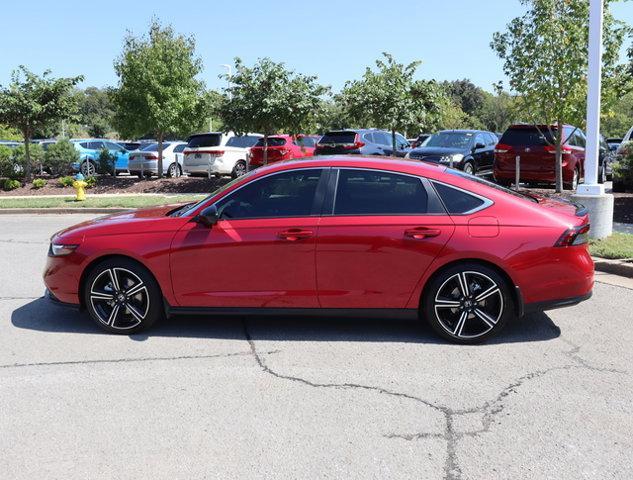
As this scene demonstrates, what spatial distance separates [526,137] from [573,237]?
1101 cm

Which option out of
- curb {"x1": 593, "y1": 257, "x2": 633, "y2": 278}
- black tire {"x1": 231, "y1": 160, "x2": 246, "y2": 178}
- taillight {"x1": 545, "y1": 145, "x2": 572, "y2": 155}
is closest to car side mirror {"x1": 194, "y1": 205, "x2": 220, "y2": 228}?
curb {"x1": 593, "y1": 257, "x2": 633, "y2": 278}

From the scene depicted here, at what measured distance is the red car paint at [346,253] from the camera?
500cm

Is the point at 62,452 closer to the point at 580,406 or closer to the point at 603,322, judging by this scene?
the point at 580,406

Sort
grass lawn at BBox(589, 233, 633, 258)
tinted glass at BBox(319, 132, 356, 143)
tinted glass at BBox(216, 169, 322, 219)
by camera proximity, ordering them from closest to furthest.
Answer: tinted glass at BBox(216, 169, 322, 219), grass lawn at BBox(589, 233, 633, 258), tinted glass at BBox(319, 132, 356, 143)

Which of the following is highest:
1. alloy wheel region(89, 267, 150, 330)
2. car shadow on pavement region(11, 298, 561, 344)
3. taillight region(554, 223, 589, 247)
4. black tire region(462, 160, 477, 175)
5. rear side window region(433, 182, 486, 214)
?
black tire region(462, 160, 477, 175)

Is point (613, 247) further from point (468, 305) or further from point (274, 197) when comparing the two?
point (274, 197)

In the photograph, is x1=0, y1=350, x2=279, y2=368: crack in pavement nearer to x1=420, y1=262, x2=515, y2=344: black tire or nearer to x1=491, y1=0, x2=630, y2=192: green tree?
x1=420, y1=262, x2=515, y2=344: black tire

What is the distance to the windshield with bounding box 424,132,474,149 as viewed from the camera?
1747 centimetres

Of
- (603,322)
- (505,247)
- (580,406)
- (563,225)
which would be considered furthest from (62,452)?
(603,322)

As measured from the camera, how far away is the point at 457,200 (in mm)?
5168

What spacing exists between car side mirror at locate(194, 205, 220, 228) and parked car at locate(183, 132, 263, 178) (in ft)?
51.8

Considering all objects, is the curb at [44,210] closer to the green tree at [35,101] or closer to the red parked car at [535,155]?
the green tree at [35,101]

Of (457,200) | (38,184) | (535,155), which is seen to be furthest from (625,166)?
(38,184)

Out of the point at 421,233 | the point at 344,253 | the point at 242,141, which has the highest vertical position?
the point at 242,141
